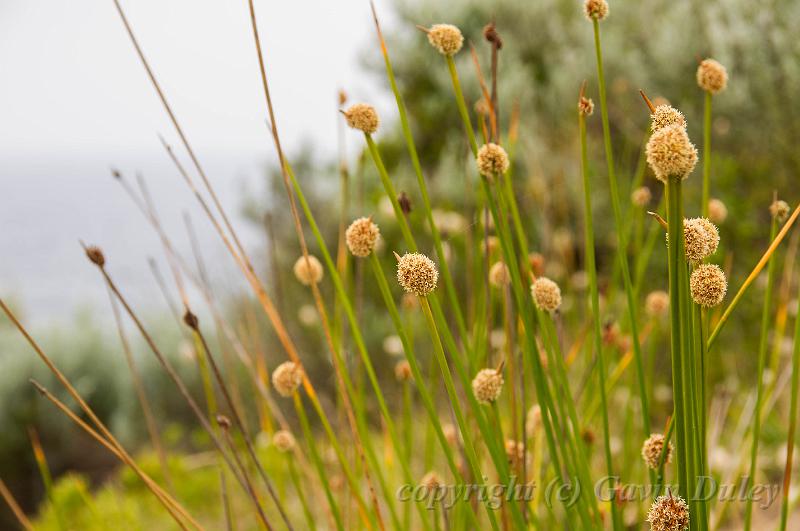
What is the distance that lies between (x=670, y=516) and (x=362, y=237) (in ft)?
0.86

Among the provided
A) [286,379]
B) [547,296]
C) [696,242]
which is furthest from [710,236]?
[286,379]

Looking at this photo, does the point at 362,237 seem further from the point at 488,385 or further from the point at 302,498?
the point at 302,498

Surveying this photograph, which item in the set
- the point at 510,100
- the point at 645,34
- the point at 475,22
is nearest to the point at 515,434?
the point at 510,100

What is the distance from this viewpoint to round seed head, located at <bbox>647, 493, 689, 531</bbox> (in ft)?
1.27

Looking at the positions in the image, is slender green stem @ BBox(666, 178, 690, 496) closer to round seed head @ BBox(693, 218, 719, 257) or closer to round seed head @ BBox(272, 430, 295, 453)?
round seed head @ BBox(693, 218, 719, 257)

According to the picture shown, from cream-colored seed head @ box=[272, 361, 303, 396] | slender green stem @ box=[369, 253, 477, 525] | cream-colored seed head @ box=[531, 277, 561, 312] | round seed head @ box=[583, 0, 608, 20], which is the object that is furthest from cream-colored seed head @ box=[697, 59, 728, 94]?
cream-colored seed head @ box=[272, 361, 303, 396]

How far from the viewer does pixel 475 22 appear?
3186 millimetres

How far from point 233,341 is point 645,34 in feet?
8.25

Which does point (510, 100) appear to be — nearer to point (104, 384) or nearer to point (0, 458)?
point (104, 384)

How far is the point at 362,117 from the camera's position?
0.49 metres

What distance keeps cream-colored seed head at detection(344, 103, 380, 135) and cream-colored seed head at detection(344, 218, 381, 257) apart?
0.07 meters

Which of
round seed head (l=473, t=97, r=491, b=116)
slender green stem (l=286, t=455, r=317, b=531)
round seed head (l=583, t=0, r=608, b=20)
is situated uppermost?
round seed head (l=583, t=0, r=608, b=20)

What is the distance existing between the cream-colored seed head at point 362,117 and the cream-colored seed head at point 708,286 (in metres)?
0.25

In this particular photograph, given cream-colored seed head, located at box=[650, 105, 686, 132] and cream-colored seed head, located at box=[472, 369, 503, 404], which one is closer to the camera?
cream-colored seed head, located at box=[650, 105, 686, 132]
